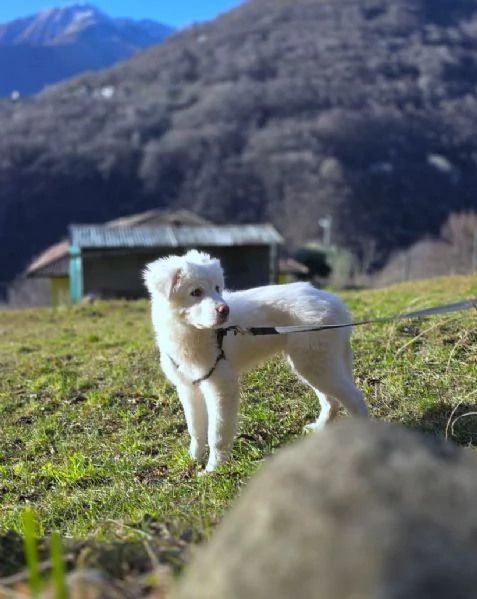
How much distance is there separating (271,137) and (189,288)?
86.3 metres

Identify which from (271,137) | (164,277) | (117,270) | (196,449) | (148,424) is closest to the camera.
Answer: (164,277)

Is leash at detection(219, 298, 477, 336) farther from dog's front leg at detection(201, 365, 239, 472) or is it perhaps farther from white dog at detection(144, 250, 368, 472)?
dog's front leg at detection(201, 365, 239, 472)

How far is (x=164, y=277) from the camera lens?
15.4ft

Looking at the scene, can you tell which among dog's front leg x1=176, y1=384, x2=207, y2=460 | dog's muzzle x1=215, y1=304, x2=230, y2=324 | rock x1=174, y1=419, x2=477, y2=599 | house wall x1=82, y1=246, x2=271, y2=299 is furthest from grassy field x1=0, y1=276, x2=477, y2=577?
house wall x1=82, y1=246, x2=271, y2=299

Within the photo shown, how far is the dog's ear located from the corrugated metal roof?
25.1 meters

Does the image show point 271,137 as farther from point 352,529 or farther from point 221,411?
point 352,529

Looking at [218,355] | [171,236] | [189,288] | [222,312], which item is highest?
[171,236]

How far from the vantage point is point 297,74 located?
108m

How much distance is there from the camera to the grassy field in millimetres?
3791

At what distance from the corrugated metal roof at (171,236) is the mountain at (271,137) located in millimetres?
33914

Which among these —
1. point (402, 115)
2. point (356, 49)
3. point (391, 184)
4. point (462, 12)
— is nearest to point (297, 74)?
point (356, 49)

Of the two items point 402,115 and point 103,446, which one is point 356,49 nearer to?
point 402,115

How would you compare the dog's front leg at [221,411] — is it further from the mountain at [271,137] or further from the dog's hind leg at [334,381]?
the mountain at [271,137]

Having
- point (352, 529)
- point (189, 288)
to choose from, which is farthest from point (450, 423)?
point (352, 529)
